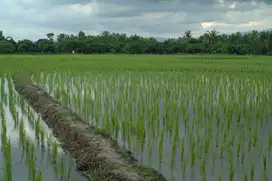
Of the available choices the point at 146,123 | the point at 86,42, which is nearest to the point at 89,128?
the point at 146,123

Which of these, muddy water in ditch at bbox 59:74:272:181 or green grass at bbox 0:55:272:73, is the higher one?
green grass at bbox 0:55:272:73

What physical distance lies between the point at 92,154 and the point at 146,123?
55.6 inches

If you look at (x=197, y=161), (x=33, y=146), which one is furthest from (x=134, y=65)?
(x=197, y=161)

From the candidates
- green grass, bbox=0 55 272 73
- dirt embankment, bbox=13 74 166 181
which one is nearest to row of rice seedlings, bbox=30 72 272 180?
dirt embankment, bbox=13 74 166 181

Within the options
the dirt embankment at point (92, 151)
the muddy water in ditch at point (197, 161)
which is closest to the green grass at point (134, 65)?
the dirt embankment at point (92, 151)

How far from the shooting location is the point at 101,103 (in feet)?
20.2

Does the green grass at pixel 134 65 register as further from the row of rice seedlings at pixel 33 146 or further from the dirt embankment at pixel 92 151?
the dirt embankment at pixel 92 151

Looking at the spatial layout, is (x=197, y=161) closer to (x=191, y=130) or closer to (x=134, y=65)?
(x=191, y=130)

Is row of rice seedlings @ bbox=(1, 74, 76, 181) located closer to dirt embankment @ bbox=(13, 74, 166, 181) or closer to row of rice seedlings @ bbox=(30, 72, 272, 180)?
dirt embankment @ bbox=(13, 74, 166, 181)

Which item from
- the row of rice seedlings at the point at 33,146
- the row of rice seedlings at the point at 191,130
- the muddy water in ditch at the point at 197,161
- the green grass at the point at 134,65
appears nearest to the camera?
the row of rice seedlings at the point at 33,146

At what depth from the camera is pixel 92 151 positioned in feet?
11.7

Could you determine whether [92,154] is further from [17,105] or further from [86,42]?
[86,42]

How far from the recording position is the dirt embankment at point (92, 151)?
2.97 meters

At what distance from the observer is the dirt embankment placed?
297 cm
